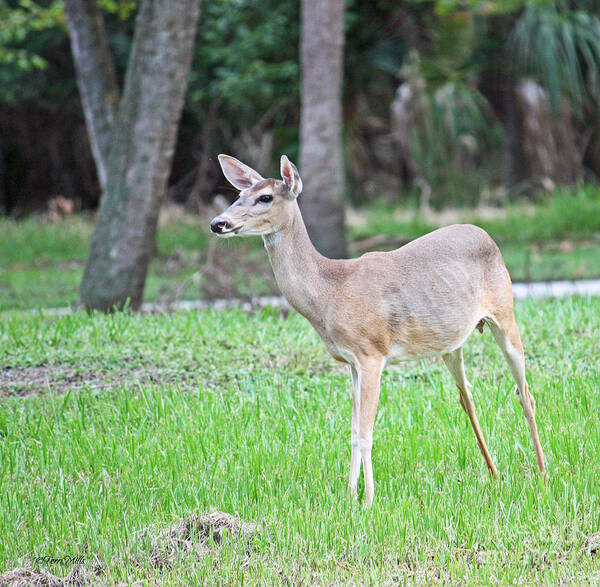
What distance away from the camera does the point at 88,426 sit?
20.1 feet

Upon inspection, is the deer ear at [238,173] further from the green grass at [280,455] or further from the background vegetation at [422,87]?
the background vegetation at [422,87]

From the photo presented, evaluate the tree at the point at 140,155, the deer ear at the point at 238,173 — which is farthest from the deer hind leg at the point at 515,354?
the tree at the point at 140,155

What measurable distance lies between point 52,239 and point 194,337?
11484mm

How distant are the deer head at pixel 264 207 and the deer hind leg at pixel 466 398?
132cm

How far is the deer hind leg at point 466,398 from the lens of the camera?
17.0 ft

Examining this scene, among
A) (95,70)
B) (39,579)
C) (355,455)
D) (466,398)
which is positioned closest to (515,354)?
(466,398)

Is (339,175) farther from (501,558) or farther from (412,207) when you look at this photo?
(501,558)

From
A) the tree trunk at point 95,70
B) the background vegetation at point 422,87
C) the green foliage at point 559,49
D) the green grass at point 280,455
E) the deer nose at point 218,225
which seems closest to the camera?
the green grass at point 280,455

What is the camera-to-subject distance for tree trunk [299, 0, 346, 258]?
13914 millimetres

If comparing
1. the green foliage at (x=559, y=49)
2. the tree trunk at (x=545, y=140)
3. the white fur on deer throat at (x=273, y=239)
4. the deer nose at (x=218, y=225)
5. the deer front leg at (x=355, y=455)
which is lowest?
the deer front leg at (x=355, y=455)

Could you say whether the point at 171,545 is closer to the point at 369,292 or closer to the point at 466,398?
the point at 369,292

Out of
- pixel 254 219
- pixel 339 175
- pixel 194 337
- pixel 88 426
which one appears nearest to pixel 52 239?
pixel 339 175

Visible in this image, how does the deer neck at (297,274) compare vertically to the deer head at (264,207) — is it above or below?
below

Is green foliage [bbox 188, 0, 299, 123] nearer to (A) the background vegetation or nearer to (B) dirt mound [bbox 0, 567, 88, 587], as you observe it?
(A) the background vegetation
